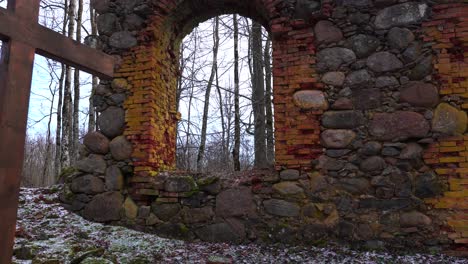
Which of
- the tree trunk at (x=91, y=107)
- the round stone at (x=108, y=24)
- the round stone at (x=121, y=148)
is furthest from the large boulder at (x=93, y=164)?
the tree trunk at (x=91, y=107)

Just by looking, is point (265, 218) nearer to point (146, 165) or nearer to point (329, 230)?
point (329, 230)

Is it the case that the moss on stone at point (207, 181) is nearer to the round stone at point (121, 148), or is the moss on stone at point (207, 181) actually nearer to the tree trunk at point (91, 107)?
the round stone at point (121, 148)

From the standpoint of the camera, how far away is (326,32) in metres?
4.67

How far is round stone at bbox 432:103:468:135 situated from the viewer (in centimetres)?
410

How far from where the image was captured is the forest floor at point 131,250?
12.0 ft

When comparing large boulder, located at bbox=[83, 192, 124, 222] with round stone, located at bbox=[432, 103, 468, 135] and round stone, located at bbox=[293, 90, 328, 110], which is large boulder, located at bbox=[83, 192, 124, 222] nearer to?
round stone, located at bbox=[293, 90, 328, 110]

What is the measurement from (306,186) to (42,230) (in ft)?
10.6

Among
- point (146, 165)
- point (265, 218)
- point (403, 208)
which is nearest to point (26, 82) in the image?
point (146, 165)

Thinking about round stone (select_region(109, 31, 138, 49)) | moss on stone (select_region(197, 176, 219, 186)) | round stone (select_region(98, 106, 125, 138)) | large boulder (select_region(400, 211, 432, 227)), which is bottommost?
large boulder (select_region(400, 211, 432, 227))

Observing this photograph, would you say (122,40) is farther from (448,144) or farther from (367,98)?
(448,144)

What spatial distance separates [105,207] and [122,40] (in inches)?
95.2

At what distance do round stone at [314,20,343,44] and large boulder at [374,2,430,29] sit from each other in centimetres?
48

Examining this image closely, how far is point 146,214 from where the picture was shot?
4.76m

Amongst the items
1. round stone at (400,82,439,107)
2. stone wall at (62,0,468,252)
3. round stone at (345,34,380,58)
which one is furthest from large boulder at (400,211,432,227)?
round stone at (345,34,380,58)
